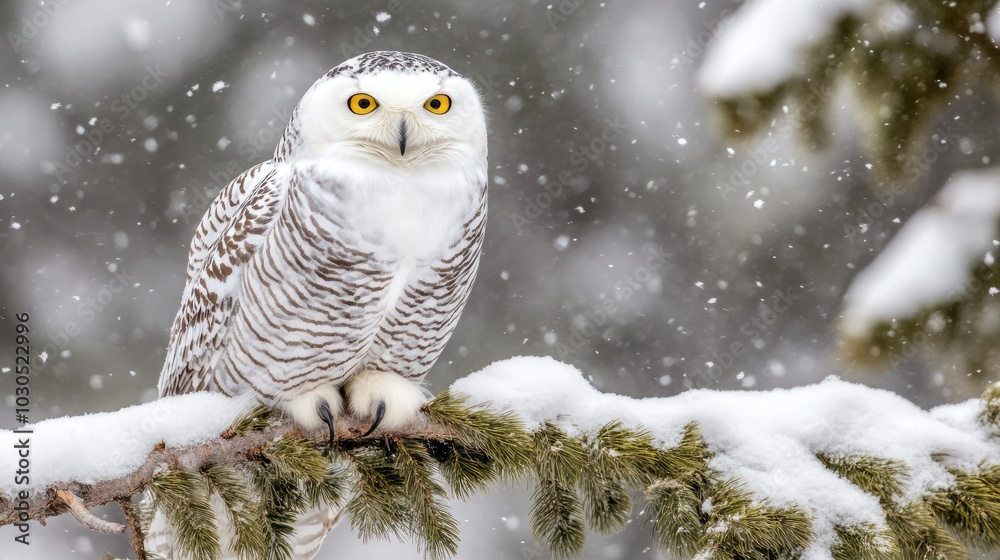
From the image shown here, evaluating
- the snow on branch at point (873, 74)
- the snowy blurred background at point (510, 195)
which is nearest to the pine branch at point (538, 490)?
the snow on branch at point (873, 74)

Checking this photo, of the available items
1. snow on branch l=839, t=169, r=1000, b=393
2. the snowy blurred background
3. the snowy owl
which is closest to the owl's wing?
the snowy owl

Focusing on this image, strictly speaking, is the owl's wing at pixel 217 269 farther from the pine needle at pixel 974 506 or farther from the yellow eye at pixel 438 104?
the pine needle at pixel 974 506

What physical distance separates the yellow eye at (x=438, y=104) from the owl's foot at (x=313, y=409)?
746mm

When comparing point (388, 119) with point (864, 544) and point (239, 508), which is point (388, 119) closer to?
point (239, 508)

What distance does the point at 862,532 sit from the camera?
5.22 feet

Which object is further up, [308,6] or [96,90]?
[308,6]

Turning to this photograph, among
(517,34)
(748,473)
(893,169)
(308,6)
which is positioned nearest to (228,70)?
(308,6)

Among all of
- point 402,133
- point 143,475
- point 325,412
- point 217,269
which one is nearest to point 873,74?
point 402,133

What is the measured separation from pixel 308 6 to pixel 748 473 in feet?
18.0

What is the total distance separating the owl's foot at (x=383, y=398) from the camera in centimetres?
200

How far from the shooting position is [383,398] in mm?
2088

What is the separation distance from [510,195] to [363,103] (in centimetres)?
390

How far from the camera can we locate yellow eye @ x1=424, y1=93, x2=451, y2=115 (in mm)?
2021

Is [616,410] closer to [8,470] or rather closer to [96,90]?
[8,470]
